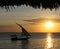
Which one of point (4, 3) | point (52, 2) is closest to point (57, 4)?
point (52, 2)

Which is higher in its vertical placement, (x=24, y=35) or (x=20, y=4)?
(x=20, y=4)

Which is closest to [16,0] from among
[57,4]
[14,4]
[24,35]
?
[14,4]

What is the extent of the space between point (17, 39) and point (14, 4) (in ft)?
232

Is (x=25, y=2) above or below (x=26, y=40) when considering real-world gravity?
above

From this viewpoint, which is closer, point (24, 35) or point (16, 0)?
point (16, 0)

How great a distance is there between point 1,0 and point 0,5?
6.0 inches

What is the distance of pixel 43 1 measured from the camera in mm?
5750

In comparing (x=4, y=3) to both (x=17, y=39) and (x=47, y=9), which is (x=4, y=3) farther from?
(x=17, y=39)

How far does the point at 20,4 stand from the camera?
19.4 feet

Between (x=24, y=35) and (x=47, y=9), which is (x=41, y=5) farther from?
(x=24, y=35)

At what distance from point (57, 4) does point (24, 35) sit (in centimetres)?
6776

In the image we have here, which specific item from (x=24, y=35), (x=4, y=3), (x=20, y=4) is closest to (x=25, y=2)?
(x=20, y=4)

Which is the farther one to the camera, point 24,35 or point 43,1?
→ point 24,35

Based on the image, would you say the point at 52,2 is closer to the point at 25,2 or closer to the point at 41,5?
the point at 41,5
